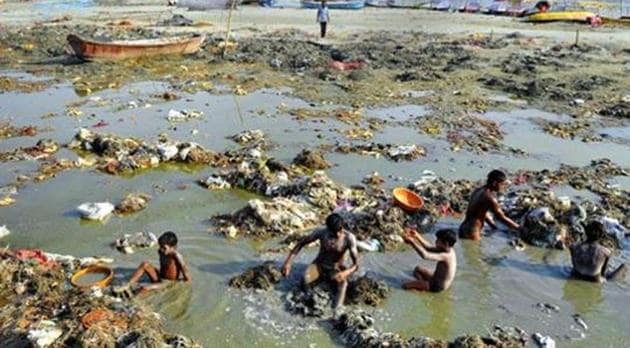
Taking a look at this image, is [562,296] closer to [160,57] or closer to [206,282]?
[206,282]

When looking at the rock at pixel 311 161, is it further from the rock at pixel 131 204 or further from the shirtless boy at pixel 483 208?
the shirtless boy at pixel 483 208

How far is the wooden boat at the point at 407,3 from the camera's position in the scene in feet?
143

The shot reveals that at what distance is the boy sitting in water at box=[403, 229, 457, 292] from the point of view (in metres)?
7.24

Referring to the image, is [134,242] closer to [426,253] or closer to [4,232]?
[4,232]

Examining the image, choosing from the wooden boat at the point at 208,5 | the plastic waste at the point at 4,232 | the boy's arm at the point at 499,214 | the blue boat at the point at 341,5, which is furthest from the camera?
the wooden boat at the point at 208,5

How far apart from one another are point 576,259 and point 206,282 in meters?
4.65

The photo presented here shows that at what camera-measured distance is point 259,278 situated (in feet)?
24.8

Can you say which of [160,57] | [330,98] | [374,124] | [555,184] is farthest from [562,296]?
[160,57]

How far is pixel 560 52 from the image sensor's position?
24.6 metres

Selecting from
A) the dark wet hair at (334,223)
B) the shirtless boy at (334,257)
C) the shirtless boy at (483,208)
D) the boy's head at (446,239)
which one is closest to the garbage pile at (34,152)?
the shirtless boy at (334,257)

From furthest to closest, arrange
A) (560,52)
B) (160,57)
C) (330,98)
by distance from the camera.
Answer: (560,52)
(160,57)
(330,98)

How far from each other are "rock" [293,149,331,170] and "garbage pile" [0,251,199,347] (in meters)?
5.23

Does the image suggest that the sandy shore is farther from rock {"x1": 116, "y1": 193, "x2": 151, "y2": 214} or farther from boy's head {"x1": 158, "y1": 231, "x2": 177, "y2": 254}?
boy's head {"x1": 158, "y1": 231, "x2": 177, "y2": 254}

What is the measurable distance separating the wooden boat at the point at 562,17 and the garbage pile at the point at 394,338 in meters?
30.6
